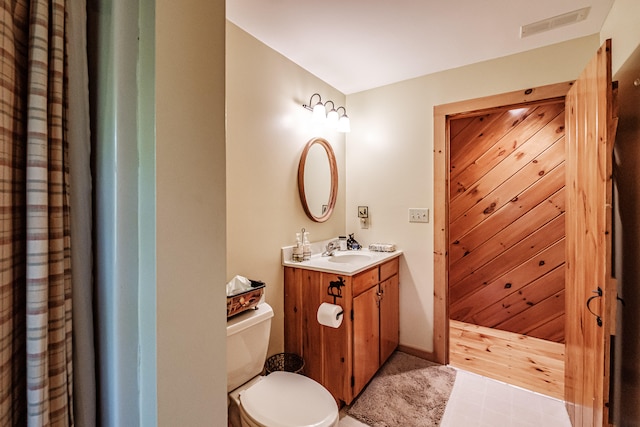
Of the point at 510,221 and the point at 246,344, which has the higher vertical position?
the point at 510,221

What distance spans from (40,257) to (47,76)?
406 millimetres

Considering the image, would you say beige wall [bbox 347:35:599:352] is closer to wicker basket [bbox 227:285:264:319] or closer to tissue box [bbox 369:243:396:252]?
tissue box [bbox 369:243:396:252]

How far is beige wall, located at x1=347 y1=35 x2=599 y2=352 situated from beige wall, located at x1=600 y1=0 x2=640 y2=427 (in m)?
0.65

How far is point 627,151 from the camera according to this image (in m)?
1.36

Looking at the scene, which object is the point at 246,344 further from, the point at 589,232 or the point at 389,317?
the point at 589,232

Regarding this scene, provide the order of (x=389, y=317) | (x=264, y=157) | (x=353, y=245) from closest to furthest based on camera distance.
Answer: (x=264, y=157) → (x=389, y=317) → (x=353, y=245)

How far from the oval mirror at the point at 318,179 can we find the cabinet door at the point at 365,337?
754 millimetres

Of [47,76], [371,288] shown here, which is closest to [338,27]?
[47,76]

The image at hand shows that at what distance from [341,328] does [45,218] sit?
1496 millimetres

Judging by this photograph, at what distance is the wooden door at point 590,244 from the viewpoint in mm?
1164

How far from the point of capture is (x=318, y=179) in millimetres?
2355

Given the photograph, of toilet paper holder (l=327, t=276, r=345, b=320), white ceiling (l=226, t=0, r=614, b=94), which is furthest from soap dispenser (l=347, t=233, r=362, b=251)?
white ceiling (l=226, t=0, r=614, b=94)

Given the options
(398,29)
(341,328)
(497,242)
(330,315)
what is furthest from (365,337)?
(398,29)

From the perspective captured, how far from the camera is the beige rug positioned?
5.58ft
